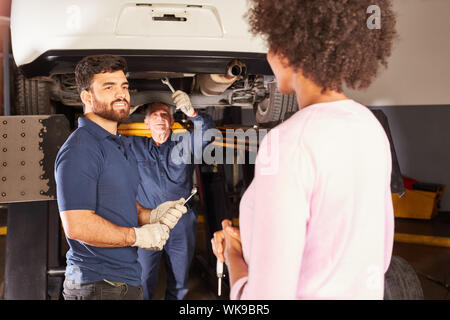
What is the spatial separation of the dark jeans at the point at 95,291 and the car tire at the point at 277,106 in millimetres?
882

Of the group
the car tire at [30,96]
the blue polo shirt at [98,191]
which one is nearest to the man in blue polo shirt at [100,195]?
the blue polo shirt at [98,191]

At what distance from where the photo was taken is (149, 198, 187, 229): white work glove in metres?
1.42

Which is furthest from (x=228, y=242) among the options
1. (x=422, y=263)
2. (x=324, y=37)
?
(x=422, y=263)

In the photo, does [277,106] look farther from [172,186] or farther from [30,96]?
[30,96]

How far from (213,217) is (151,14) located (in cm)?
135

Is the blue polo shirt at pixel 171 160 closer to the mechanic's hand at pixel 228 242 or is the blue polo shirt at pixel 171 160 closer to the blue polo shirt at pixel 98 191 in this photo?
the blue polo shirt at pixel 98 191

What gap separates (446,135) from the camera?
4473 millimetres

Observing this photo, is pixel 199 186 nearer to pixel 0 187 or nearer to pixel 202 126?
pixel 202 126

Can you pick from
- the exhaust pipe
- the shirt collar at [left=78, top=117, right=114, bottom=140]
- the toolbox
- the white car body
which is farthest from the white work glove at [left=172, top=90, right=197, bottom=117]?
the toolbox

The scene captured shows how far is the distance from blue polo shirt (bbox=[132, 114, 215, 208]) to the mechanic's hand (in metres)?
0.58

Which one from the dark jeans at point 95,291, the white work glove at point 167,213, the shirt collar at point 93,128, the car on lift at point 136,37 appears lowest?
the dark jeans at point 95,291

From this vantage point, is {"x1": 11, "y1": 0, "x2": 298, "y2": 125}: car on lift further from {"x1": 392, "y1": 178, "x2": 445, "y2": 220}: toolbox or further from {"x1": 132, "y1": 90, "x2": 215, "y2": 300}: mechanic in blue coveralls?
{"x1": 392, "y1": 178, "x2": 445, "y2": 220}: toolbox

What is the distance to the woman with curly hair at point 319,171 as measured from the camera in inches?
25.1

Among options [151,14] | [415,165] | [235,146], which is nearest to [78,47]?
[151,14]
